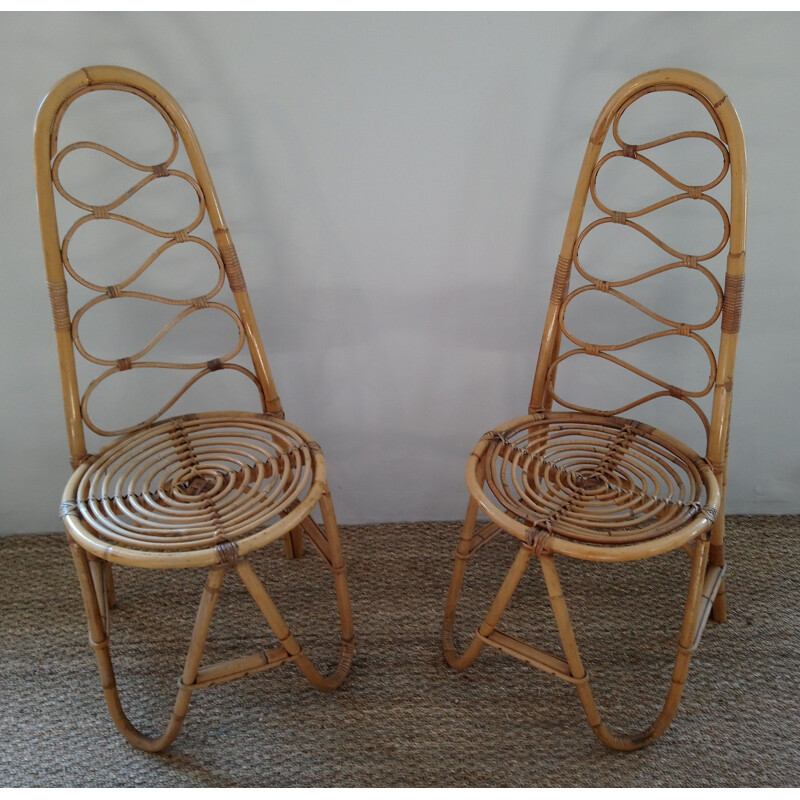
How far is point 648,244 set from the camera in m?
1.50

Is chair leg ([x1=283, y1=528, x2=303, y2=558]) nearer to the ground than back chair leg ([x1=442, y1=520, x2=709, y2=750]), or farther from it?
nearer to the ground

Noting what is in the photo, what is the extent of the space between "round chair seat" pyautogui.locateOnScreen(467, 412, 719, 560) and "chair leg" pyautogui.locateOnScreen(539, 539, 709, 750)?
0.20 ft

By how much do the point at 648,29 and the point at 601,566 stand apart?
3.53 feet

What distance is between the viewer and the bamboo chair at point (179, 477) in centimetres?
115

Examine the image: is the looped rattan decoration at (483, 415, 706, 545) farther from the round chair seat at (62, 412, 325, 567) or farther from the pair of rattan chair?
the round chair seat at (62, 412, 325, 567)

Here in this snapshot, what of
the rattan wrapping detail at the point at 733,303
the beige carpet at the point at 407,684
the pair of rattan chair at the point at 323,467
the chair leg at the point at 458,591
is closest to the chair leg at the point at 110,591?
the beige carpet at the point at 407,684

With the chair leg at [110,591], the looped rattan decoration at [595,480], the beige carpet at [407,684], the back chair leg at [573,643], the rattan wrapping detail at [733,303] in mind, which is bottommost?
the beige carpet at [407,684]

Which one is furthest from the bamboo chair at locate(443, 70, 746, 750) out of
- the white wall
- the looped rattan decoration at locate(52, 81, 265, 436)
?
the looped rattan decoration at locate(52, 81, 265, 436)

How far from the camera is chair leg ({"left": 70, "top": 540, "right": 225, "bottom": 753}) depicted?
1166 mm

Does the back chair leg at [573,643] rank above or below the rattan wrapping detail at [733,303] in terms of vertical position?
below

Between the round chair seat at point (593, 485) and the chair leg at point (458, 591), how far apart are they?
0.06 metres

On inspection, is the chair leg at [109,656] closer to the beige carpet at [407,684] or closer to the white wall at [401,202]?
the beige carpet at [407,684]

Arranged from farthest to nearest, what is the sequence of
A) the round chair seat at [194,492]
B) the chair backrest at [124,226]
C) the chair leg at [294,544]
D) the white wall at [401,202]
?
the chair leg at [294,544] < the white wall at [401,202] < the chair backrest at [124,226] < the round chair seat at [194,492]
